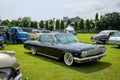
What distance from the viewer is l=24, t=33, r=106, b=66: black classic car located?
809cm

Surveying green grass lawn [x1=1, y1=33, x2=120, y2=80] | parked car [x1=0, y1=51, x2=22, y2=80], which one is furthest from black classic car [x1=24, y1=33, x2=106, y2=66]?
parked car [x1=0, y1=51, x2=22, y2=80]

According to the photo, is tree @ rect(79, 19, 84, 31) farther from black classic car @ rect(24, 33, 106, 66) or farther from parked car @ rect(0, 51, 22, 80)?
parked car @ rect(0, 51, 22, 80)

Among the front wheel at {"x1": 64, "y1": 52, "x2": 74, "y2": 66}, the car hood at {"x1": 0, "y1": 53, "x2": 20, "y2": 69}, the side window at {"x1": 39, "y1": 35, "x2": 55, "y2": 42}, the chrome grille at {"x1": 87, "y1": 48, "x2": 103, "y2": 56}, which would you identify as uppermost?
the car hood at {"x1": 0, "y1": 53, "x2": 20, "y2": 69}

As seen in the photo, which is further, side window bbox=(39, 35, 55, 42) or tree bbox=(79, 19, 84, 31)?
tree bbox=(79, 19, 84, 31)

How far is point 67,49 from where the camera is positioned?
8594 mm

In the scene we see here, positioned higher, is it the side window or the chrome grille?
the side window

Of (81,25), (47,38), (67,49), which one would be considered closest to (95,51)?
(67,49)

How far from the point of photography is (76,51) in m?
8.07

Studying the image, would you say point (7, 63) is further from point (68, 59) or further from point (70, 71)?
point (68, 59)

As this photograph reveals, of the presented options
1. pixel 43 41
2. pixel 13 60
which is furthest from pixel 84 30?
pixel 13 60

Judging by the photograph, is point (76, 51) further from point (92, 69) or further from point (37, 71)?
point (37, 71)

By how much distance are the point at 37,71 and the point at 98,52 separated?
9.57ft

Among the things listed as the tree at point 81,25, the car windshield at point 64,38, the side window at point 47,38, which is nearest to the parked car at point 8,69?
the car windshield at point 64,38

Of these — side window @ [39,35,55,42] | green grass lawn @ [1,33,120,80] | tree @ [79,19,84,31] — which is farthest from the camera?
tree @ [79,19,84,31]
